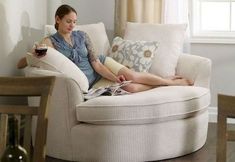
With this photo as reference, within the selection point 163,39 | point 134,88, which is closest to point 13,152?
point 134,88

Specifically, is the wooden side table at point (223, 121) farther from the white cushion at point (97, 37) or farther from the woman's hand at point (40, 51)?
the white cushion at point (97, 37)

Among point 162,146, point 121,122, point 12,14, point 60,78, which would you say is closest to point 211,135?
point 162,146

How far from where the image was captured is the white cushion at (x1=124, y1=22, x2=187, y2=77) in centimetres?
423

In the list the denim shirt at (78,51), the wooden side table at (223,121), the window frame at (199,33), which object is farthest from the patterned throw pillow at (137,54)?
the wooden side table at (223,121)

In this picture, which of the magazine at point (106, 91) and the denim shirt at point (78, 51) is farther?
the denim shirt at point (78, 51)

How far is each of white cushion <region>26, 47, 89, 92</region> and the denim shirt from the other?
0.20 meters

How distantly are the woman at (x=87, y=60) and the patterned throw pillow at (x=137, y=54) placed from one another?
0.37 feet

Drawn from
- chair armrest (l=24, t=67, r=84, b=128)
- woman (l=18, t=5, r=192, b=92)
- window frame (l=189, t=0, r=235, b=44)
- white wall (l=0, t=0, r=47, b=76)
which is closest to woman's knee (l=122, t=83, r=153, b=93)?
woman (l=18, t=5, r=192, b=92)

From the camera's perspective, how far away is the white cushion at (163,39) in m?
4.23

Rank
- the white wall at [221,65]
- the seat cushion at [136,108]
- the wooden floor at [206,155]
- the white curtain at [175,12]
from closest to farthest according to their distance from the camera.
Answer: the seat cushion at [136,108] → the wooden floor at [206,155] → the white curtain at [175,12] → the white wall at [221,65]

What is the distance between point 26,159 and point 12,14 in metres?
3.00

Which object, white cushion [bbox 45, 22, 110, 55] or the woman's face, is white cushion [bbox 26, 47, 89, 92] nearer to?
the woman's face

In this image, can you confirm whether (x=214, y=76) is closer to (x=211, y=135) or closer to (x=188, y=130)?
Answer: (x=211, y=135)

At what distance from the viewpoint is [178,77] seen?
13.7 feet
